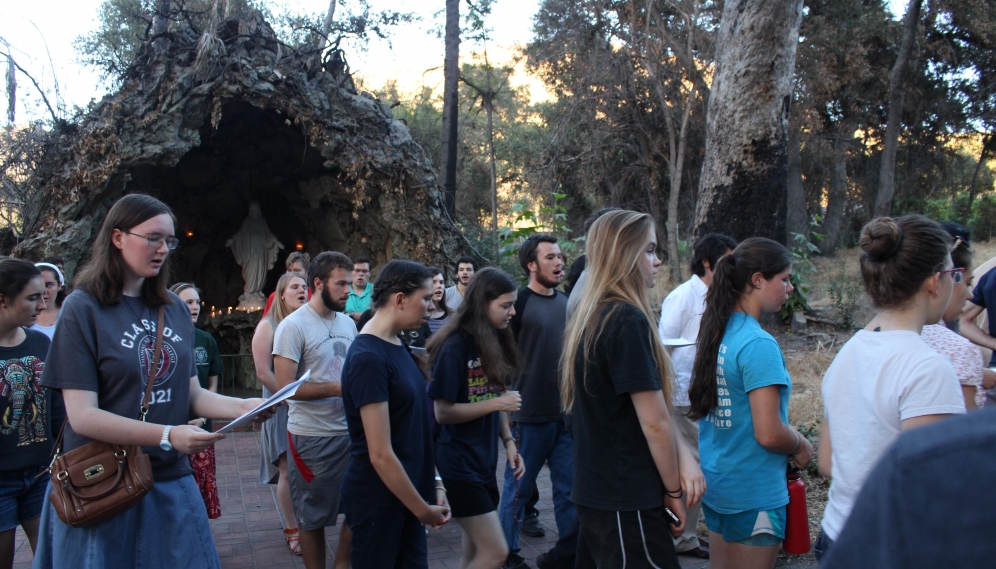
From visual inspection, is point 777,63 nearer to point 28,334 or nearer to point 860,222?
point 28,334

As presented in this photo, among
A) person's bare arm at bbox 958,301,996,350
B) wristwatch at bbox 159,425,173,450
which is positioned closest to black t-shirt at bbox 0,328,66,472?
wristwatch at bbox 159,425,173,450

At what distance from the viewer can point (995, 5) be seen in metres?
17.8

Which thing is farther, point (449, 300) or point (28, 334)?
point (449, 300)

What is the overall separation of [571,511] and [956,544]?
12.7 ft

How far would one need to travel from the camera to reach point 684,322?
4477mm

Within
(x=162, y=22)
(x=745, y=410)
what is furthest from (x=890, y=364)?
(x=162, y=22)

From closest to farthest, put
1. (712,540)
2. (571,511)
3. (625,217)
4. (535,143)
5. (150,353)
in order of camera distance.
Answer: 1. (150,353)
2. (625,217)
3. (712,540)
4. (571,511)
5. (535,143)

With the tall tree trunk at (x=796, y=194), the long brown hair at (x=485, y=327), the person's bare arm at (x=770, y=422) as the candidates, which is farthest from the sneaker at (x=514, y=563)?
the tall tree trunk at (x=796, y=194)

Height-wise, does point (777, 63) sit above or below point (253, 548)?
above

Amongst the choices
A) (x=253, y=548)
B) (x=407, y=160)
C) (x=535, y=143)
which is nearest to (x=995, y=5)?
(x=535, y=143)

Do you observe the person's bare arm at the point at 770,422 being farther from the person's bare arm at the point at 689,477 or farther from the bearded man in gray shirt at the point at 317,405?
the bearded man in gray shirt at the point at 317,405

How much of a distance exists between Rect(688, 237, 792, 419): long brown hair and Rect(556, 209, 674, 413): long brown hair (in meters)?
0.33

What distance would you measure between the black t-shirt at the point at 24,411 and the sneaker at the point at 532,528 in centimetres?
325

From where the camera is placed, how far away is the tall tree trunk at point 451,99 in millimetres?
13172
